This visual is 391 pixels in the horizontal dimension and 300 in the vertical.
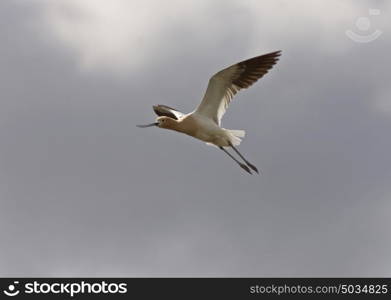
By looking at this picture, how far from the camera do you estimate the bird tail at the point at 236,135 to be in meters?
40.6

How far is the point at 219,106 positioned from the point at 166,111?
2.38m

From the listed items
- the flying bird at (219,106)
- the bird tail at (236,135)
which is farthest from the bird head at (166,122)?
the bird tail at (236,135)

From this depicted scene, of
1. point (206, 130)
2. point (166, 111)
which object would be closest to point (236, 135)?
point (206, 130)

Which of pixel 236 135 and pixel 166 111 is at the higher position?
pixel 166 111

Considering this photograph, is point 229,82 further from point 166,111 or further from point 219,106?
point 166,111

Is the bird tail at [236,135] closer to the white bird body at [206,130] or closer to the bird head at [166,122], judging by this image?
the white bird body at [206,130]

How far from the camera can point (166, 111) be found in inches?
1684

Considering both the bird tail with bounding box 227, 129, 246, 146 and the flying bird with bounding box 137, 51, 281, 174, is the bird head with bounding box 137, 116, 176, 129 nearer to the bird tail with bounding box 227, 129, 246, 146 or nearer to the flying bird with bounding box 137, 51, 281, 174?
the flying bird with bounding box 137, 51, 281, 174

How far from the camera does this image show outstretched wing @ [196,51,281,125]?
4062 centimetres

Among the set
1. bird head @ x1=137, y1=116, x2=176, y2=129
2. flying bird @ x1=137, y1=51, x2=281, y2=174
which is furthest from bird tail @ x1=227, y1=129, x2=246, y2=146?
bird head @ x1=137, y1=116, x2=176, y2=129

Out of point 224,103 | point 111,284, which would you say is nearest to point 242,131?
point 224,103

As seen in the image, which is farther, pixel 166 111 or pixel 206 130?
pixel 166 111

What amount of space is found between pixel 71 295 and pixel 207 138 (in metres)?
5.86

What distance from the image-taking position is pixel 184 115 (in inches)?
1619
